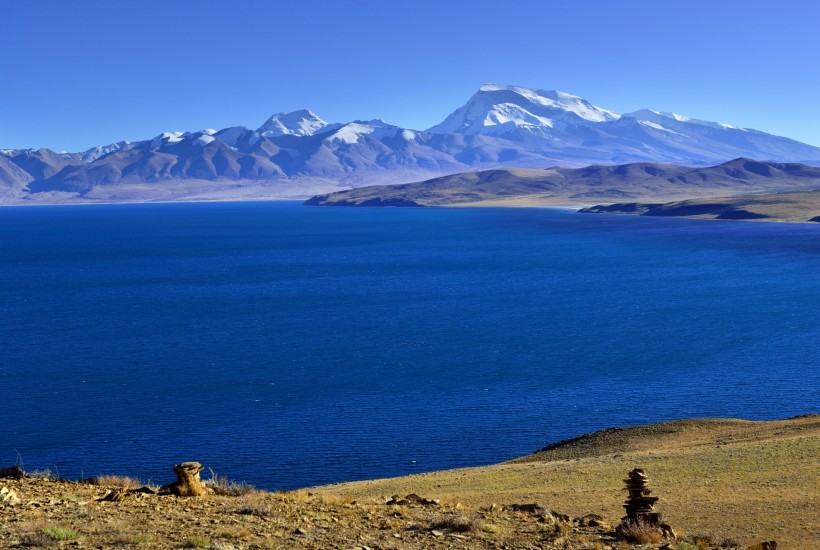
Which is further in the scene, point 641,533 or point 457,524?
point 457,524

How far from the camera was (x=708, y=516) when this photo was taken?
1991cm

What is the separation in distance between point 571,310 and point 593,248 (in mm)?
61618

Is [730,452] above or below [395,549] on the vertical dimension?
below

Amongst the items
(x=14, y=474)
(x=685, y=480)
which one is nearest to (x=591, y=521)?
(x=685, y=480)

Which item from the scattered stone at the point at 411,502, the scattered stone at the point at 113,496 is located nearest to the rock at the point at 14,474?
the scattered stone at the point at 113,496

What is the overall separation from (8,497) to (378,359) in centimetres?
3742

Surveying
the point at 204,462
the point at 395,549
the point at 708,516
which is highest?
the point at 395,549

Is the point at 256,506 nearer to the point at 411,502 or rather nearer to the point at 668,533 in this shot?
the point at 411,502

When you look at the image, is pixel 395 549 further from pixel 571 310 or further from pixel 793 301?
pixel 793 301

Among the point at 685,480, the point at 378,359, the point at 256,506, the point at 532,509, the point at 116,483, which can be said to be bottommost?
the point at 378,359

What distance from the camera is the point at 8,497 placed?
1625 cm

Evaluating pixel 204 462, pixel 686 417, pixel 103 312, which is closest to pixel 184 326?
pixel 103 312

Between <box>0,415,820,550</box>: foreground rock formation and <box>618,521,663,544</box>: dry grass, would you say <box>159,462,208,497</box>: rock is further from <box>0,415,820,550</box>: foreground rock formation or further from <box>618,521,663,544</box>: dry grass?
<box>618,521,663,544</box>: dry grass

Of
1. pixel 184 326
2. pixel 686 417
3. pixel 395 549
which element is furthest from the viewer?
pixel 184 326
